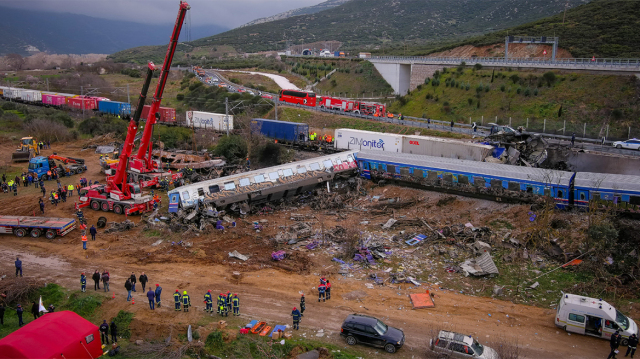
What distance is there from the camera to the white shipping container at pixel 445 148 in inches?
1366

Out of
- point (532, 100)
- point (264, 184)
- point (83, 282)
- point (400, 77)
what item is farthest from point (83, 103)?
point (532, 100)

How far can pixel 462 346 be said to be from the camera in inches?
550

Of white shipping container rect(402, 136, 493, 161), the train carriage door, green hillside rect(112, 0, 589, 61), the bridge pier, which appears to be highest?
green hillside rect(112, 0, 589, 61)

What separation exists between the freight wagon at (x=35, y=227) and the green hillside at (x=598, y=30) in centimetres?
6340

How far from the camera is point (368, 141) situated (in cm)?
4066

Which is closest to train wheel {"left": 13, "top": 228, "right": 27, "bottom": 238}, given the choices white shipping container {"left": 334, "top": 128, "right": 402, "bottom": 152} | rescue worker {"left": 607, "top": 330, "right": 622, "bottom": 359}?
white shipping container {"left": 334, "top": 128, "right": 402, "bottom": 152}

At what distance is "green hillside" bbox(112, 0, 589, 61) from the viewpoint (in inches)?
5546

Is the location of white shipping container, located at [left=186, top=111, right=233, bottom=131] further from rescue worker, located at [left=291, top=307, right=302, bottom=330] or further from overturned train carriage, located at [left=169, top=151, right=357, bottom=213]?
rescue worker, located at [left=291, top=307, right=302, bottom=330]

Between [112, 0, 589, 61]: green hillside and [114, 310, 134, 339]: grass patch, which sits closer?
[114, 310, 134, 339]: grass patch

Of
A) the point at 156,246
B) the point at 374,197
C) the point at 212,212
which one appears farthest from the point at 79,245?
the point at 374,197

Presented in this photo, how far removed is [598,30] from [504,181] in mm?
51908

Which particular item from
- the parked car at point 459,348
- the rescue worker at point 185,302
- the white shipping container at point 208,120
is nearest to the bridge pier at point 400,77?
the white shipping container at point 208,120

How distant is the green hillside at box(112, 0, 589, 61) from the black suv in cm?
13336

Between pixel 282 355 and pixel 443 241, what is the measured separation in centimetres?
1269
